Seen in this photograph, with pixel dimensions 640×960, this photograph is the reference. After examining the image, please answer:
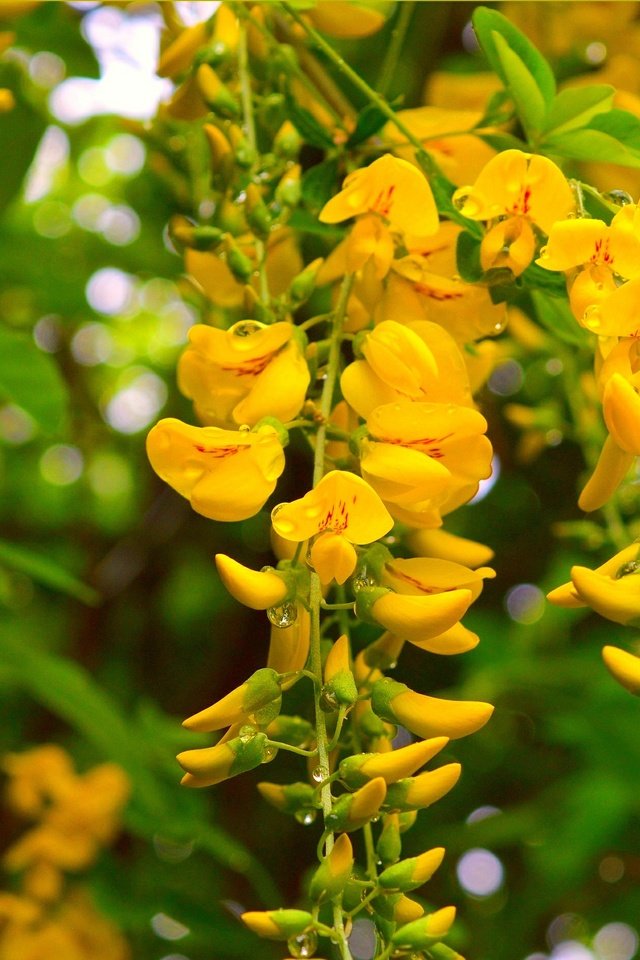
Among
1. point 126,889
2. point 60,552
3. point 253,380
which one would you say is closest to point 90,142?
point 60,552

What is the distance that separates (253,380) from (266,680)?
22 centimetres

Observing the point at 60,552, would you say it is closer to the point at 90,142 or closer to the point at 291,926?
the point at 90,142

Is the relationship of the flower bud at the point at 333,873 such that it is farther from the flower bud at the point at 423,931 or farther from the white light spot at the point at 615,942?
the white light spot at the point at 615,942

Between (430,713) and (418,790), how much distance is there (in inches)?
1.7

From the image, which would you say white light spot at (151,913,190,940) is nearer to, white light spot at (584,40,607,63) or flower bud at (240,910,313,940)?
flower bud at (240,910,313,940)

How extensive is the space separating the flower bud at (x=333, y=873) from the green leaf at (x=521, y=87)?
55 cm

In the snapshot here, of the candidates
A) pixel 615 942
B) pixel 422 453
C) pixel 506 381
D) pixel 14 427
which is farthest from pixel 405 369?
pixel 14 427

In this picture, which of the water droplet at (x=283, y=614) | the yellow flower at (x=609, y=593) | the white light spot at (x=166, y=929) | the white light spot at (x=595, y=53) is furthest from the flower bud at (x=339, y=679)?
the white light spot at (x=595, y=53)

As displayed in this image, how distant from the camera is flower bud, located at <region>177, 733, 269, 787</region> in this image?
0.63m

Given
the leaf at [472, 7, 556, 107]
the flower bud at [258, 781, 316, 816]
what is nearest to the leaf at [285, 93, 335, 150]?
the leaf at [472, 7, 556, 107]

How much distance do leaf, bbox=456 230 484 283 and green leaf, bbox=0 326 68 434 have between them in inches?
18.5

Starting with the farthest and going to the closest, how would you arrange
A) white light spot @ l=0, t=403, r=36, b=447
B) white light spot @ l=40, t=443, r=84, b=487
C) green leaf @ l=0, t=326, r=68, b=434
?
white light spot @ l=40, t=443, r=84, b=487, white light spot @ l=0, t=403, r=36, b=447, green leaf @ l=0, t=326, r=68, b=434

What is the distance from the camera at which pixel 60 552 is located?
211 centimetres

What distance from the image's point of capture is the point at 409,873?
0.62 meters
